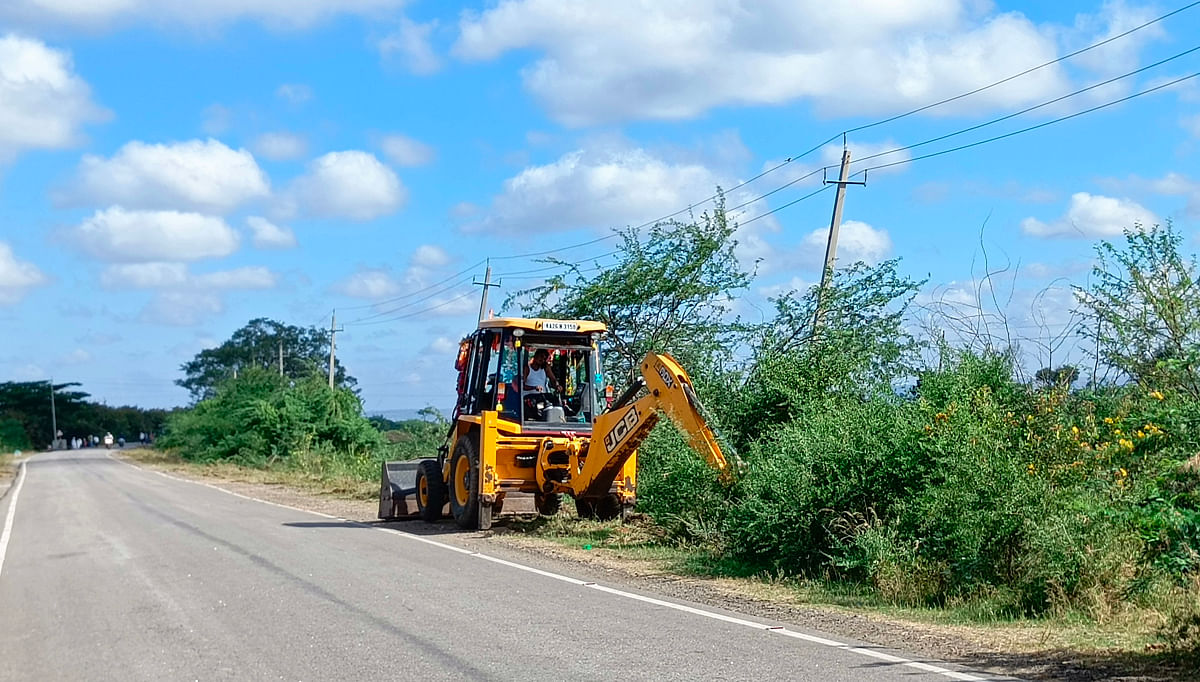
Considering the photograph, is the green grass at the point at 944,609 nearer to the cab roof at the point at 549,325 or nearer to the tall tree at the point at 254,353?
the cab roof at the point at 549,325

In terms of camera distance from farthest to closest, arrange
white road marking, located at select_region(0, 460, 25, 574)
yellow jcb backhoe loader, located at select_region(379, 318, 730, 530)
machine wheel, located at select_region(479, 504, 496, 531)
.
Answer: machine wheel, located at select_region(479, 504, 496, 531) < white road marking, located at select_region(0, 460, 25, 574) < yellow jcb backhoe loader, located at select_region(379, 318, 730, 530)

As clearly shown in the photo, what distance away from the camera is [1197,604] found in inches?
329

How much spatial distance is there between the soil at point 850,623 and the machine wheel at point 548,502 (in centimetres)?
54

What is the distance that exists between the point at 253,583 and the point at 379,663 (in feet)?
15.7

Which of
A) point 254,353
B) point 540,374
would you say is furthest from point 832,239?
point 254,353

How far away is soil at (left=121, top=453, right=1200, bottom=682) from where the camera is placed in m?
8.01

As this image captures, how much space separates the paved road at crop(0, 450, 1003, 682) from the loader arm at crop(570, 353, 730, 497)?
88.9 inches

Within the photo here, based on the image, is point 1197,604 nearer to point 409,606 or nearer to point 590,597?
point 590,597

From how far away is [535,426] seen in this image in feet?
59.2

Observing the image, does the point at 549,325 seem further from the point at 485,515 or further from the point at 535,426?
the point at 485,515

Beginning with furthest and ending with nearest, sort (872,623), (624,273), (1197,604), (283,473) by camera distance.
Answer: (283,473), (624,273), (872,623), (1197,604)

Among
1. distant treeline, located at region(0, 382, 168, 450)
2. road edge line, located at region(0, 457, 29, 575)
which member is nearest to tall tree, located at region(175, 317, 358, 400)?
distant treeline, located at region(0, 382, 168, 450)

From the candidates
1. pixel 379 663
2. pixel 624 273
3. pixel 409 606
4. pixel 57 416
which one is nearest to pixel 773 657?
pixel 379 663

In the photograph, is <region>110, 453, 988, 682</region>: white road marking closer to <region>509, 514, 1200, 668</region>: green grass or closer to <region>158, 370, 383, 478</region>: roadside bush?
<region>509, 514, 1200, 668</region>: green grass
